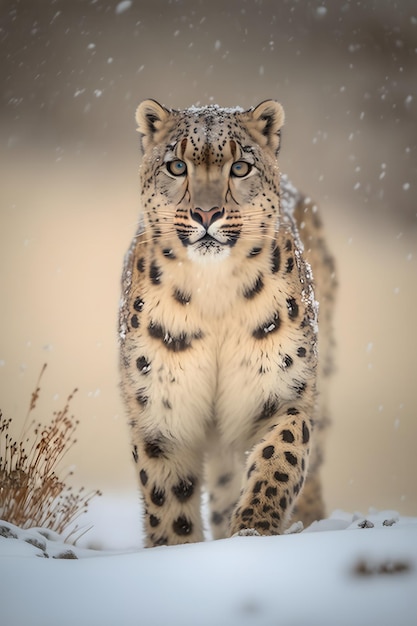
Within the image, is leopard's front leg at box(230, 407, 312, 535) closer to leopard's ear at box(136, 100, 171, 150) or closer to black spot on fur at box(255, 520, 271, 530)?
black spot on fur at box(255, 520, 271, 530)

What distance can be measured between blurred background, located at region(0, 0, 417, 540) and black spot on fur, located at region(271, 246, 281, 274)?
1919 mm

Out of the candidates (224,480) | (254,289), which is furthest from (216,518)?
(254,289)

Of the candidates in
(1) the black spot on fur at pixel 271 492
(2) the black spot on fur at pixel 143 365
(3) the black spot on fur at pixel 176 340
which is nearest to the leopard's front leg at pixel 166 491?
(2) the black spot on fur at pixel 143 365

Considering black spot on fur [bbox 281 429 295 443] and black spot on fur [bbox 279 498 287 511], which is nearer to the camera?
black spot on fur [bbox 279 498 287 511]

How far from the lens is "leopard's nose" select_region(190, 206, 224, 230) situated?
3.62 metres

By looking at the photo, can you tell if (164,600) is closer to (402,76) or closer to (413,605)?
(413,605)

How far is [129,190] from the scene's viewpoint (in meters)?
6.57

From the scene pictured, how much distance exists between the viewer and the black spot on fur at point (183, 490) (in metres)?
3.85

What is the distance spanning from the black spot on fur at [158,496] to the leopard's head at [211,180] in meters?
0.98

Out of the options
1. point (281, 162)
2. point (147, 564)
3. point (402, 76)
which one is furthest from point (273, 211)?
point (281, 162)

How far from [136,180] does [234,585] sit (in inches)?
168

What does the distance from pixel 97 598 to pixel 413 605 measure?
0.92 m

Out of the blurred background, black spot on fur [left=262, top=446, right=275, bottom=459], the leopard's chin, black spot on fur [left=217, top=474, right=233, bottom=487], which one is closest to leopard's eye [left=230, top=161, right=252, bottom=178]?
the leopard's chin

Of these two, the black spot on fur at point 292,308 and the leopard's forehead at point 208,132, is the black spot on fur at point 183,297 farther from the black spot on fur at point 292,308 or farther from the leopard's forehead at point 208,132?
the leopard's forehead at point 208,132
